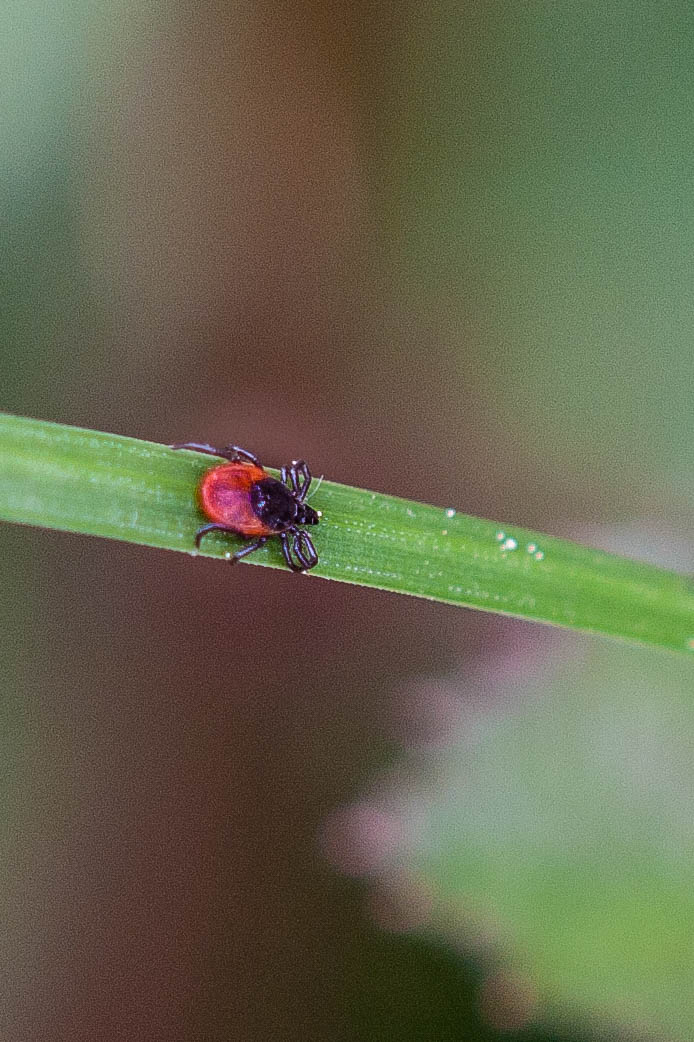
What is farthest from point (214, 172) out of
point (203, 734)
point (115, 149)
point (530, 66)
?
point (203, 734)

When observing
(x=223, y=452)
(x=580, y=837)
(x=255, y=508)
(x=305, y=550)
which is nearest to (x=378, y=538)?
(x=305, y=550)

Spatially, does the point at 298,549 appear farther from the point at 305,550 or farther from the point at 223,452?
the point at 223,452

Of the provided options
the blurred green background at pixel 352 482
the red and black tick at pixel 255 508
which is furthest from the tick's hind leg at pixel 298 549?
the blurred green background at pixel 352 482

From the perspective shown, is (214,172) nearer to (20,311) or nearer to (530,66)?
(20,311)

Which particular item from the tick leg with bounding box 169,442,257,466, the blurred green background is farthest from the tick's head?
the blurred green background

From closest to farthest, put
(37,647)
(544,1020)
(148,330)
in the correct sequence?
(544,1020) < (37,647) < (148,330)
